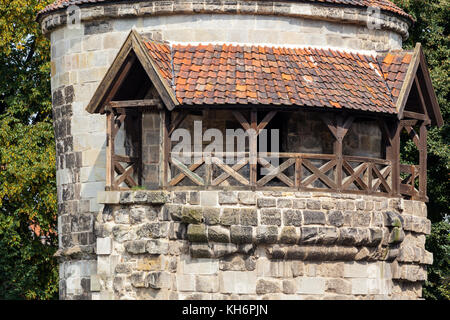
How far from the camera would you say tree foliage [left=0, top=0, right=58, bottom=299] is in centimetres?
3400

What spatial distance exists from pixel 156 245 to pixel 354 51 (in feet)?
18.7

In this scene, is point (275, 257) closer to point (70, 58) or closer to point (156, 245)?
point (156, 245)

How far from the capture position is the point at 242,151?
25.1 m

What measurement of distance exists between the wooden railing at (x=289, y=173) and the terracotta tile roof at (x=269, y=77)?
1069 mm

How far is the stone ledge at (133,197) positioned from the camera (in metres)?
24.1

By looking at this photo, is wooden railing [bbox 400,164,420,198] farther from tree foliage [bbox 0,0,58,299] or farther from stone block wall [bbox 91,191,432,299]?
tree foliage [bbox 0,0,58,299]

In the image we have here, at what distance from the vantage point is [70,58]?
2714cm

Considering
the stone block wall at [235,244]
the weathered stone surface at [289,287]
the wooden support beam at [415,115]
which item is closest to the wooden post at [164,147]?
the stone block wall at [235,244]

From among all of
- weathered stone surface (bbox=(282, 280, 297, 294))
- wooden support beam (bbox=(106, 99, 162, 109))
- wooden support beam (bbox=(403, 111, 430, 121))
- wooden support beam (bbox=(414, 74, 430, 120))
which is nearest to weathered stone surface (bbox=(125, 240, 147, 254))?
wooden support beam (bbox=(106, 99, 162, 109))

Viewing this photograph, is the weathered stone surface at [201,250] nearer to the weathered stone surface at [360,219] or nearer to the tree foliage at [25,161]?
the weathered stone surface at [360,219]

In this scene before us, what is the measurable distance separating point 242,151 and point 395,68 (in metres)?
3.45

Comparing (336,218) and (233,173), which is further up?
(233,173)

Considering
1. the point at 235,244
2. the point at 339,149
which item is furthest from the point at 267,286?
the point at 339,149

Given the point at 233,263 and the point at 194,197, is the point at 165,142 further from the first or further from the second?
the point at 233,263
